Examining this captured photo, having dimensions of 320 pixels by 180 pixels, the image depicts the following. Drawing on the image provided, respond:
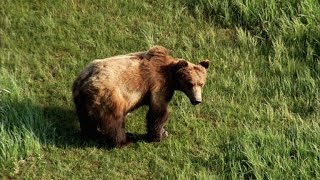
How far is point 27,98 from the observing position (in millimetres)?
7836

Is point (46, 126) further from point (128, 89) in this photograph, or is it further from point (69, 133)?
point (128, 89)

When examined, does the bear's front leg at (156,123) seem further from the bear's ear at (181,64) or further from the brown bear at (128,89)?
the bear's ear at (181,64)

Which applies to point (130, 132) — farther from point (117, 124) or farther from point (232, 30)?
point (232, 30)

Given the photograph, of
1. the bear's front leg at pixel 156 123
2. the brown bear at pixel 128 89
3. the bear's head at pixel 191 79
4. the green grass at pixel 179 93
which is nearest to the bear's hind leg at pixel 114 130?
the brown bear at pixel 128 89

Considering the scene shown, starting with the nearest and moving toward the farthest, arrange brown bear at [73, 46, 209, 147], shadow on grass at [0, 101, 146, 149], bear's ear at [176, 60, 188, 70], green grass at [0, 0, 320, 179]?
brown bear at [73, 46, 209, 147] → green grass at [0, 0, 320, 179] → bear's ear at [176, 60, 188, 70] → shadow on grass at [0, 101, 146, 149]

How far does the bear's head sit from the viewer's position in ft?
23.5

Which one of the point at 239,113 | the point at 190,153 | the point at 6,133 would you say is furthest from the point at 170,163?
the point at 6,133

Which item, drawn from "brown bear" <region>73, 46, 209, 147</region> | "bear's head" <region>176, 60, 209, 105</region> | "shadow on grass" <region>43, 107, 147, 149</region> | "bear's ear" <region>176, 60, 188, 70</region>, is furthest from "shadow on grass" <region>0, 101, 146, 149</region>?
"bear's ear" <region>176, 60, 188, 70</region>

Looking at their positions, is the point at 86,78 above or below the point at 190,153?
above

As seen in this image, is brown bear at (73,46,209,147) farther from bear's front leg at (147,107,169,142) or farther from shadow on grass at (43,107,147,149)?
shadow on grass at (43,107,147,149)

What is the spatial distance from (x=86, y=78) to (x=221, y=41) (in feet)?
9.29

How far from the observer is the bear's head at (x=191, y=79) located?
715cm

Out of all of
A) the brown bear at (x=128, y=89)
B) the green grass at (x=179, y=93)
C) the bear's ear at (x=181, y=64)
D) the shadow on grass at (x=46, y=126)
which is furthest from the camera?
the shadow on grass at (x=46, y=126)

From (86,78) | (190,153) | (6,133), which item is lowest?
(190,153)
